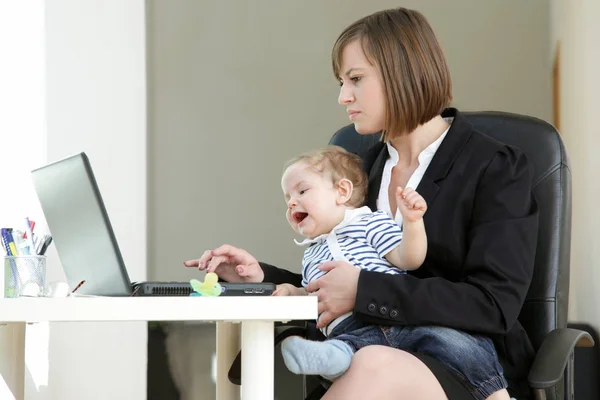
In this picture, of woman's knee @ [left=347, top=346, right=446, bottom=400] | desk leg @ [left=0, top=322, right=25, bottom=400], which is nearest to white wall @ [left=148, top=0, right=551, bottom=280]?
desk leg @ [left=0, top=322, right=25, bottom=400]

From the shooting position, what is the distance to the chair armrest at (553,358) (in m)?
1.54

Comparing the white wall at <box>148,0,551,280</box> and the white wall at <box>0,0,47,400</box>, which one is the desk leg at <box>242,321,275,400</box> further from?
the white wall at <box>148,0,551,280</box>

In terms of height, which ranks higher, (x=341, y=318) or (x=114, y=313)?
(x=114, y=313)

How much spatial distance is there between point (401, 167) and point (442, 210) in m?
0.21

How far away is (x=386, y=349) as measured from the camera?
4.64 ft

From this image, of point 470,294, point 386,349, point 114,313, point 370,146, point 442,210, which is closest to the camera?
point 114,313

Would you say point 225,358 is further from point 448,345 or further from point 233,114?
point 233,114

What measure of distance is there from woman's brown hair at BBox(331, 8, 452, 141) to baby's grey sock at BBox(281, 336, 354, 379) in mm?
639

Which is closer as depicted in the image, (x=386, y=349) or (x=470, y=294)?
(x=386, y=349)

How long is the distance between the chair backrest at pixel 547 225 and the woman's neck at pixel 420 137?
0.15 m

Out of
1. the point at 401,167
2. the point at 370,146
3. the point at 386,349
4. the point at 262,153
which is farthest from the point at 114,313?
the point at 262,153

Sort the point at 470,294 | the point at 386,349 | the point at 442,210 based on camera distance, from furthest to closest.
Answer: the point at 442,210 → the point at 470,294 → the point at 386,349

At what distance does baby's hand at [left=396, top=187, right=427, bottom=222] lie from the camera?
5.17 ft

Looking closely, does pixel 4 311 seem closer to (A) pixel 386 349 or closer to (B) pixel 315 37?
(A) pixel 386 349
